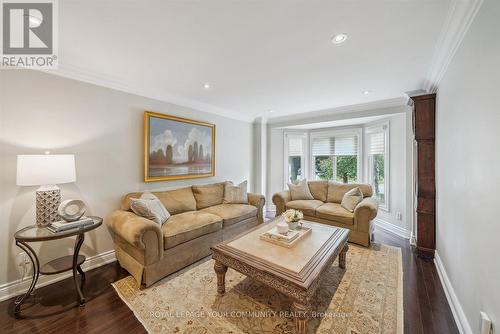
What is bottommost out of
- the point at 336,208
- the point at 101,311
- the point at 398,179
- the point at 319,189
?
the point at 101,311

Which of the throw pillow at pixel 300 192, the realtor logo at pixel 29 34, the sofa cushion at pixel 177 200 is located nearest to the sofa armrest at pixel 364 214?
the throw pillow at pixel 300 192

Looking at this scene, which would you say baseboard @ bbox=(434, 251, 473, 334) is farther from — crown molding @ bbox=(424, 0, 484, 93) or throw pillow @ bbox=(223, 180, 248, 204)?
throw pillow @ bbox=(223, 180, 248, 204)

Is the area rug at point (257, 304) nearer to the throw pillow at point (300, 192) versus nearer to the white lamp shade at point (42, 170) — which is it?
the white lamp shade at point (42, 170)

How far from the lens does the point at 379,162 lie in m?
4.21

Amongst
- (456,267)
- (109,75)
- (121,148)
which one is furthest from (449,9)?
(121,148)

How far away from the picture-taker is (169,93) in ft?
10.5

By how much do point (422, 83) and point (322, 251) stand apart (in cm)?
275

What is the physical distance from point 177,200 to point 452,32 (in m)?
3.65

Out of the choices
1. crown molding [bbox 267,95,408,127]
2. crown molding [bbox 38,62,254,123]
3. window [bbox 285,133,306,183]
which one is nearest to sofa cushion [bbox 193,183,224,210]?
crown molding [bbox 38,62,254,123]

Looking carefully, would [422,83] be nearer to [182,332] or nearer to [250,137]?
[250,137]

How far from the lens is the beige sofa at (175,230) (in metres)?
2.06

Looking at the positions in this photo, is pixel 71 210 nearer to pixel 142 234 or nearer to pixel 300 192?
pixel 142 234

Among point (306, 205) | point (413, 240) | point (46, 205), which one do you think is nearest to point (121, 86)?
point (46, 205)

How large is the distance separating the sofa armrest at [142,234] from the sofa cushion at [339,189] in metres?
3.26
